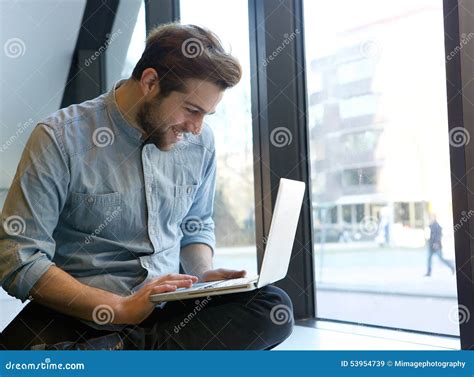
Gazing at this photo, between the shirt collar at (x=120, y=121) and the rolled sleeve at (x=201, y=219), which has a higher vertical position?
the shirt collar at (x=120, y=121)

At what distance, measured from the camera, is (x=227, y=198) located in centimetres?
279

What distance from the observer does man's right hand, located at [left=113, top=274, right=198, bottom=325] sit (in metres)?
1.40

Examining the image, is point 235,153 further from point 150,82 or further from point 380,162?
point 150,82

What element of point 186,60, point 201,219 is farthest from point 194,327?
point 186,60

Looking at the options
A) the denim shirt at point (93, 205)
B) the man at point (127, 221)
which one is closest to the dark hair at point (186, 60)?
the man at point (127, 221)

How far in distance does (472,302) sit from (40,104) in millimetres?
2785

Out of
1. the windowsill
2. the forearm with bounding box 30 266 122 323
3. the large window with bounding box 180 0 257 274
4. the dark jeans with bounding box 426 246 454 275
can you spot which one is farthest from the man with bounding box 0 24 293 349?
the large window with bounding box 180 0 257 274

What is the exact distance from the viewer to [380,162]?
216 centimetres

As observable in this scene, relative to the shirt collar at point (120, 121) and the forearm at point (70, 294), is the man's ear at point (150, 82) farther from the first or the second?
the forearm at point (70, 294)

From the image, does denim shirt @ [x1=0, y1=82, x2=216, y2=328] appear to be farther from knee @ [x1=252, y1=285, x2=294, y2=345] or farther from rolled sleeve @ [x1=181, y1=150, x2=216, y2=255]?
knee @ [x1=252, y1=285, x2=294, y2=345]

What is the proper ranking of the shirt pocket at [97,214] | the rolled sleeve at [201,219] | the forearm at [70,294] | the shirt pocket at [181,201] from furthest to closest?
the rolled sleeve at [201,219]
the shirt pocket at [181,201]
the shirt pocket at [97,214]
the forearm at [70,294]

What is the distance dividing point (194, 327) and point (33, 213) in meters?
0.44

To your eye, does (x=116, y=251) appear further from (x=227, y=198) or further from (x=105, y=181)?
(x=227, y=198)

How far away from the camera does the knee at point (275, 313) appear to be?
5.03 feet
